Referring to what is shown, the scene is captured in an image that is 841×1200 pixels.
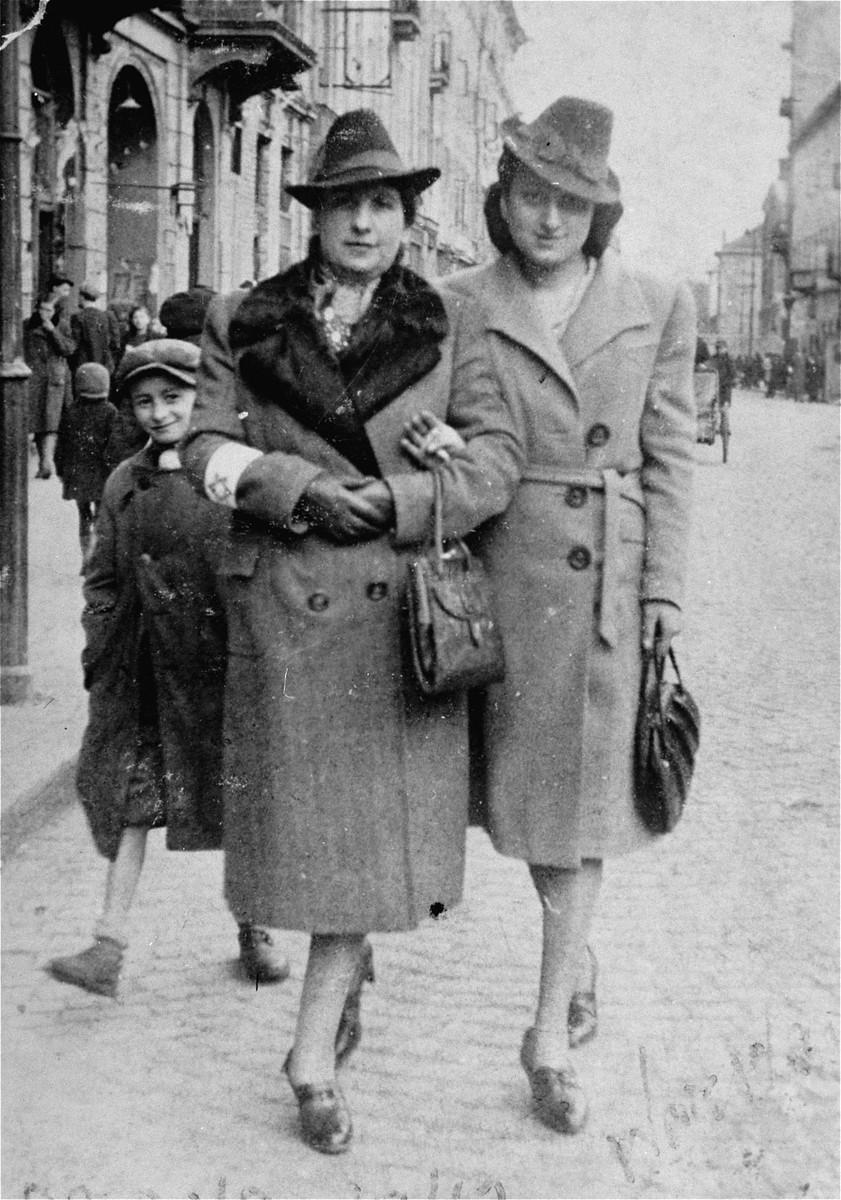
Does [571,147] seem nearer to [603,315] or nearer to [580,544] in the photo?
[603,315]

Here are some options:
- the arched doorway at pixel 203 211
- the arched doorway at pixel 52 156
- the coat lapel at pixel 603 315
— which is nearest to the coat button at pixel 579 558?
the coat lapel at pixel 603 315

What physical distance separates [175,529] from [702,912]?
2.03 meters

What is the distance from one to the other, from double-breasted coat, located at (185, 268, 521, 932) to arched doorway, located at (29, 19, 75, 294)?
1394cm

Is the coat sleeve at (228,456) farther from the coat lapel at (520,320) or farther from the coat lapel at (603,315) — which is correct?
the coat lapel at (603,315)

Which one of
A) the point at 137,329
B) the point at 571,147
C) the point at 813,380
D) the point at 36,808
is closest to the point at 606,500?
the point at 571,147

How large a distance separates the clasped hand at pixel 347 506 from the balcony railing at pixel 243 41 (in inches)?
750

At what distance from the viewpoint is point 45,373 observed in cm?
1600

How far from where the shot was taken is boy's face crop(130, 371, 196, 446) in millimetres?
4109

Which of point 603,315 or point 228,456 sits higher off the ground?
point 603,315

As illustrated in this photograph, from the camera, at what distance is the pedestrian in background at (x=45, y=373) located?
15.9 m

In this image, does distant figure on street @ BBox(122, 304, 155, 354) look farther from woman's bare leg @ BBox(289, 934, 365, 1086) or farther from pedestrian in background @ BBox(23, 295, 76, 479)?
woman's bare leg @ BBox(289, 934, 365, 1086)

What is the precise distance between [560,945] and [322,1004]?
0.56 metres

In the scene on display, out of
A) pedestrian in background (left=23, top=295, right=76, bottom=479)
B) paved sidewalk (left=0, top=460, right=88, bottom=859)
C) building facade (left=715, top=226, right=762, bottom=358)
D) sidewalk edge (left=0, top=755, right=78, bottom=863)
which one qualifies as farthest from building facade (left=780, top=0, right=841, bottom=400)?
sidewalk edge (left=0, top=755, right=78, bottom=863)

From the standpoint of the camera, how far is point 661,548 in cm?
361
